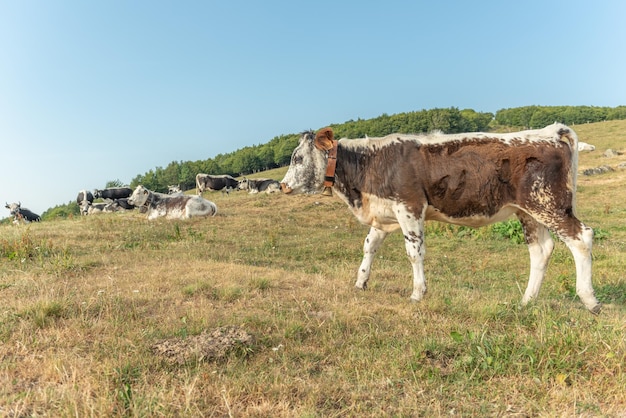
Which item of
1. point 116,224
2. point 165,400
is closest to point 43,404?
point 165,400

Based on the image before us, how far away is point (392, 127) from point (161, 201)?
9022cm

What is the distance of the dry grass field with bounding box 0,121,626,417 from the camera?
9.02ft

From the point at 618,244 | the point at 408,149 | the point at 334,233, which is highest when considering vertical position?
the point at 408,149

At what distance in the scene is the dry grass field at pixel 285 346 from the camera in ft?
9.02

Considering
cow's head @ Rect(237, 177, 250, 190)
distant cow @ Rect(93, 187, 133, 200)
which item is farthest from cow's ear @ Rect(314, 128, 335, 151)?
distant cow @ Rect(93, 187, 133, 200)

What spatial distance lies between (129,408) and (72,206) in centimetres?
8303

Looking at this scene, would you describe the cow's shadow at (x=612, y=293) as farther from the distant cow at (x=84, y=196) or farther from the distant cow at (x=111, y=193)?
the distant cow at (x=84, y=196)

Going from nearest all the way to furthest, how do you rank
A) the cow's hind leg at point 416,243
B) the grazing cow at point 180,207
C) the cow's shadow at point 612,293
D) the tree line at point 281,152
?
the cow's hind leg at point 416,243 < the cow's shadow at point 612,293 < the grazing cow at point 180,207 < the tree line at point 281,152

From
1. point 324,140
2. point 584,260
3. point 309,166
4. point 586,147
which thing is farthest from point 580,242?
point 586,147

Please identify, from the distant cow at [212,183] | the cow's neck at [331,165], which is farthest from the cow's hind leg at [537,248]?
the distant cow at [212,183]

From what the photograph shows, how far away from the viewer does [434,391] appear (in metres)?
2.93

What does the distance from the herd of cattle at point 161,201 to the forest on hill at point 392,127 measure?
46672 mm

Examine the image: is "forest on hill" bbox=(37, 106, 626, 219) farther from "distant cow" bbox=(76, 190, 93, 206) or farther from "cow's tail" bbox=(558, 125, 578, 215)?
"cow's tail" bbox=(558, 125, 578, 215)

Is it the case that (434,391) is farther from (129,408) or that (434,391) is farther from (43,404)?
(43,404)
